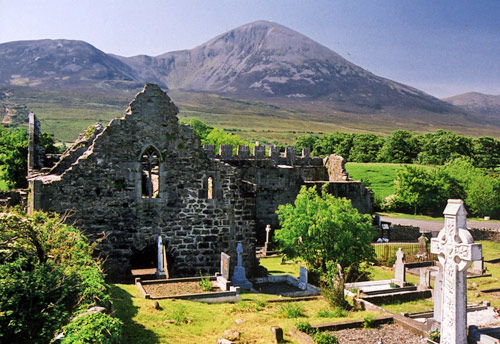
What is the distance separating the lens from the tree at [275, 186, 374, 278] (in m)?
23.1

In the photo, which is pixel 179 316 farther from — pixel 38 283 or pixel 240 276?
pixel 240 276

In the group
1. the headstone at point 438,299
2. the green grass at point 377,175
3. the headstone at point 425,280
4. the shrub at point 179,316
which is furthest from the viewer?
the green grass at point 377,175

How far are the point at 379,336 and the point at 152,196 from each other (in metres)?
11.1

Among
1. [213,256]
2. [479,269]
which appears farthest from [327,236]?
[479,269]

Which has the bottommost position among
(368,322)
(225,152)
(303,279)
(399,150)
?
(303,279)

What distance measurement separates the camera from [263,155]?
1665 inches

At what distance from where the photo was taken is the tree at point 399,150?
81.2 meters

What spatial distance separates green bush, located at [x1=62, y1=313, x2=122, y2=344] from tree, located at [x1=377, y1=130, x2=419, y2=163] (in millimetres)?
75539

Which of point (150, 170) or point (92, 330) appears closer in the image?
point (92, 330)

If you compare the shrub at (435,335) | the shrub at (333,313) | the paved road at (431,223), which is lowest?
the paved road at (431,223)

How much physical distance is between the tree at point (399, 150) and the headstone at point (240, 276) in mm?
64619

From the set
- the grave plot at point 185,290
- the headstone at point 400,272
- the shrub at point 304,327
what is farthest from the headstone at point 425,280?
the shrub at point 304,327

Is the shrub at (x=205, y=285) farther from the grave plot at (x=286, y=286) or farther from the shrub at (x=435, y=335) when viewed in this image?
the shrub at (x=435, y=335)

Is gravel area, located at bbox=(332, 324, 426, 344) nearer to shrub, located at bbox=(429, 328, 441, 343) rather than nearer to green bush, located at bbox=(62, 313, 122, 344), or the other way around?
shrub, located at bbox=(429, 328, 441, 343)
